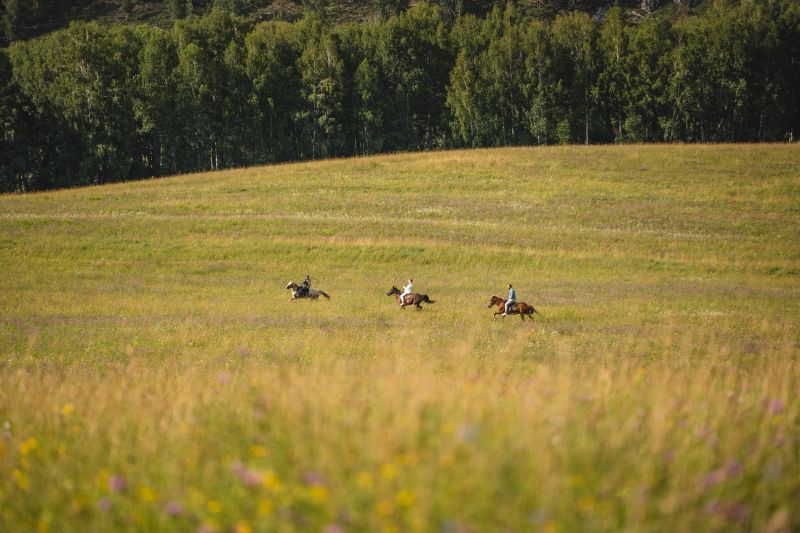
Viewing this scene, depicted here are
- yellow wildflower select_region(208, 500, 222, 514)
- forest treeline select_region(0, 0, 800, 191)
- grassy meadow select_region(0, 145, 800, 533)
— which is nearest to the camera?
yellow wildflower select_region(208, 500, 222, 514)

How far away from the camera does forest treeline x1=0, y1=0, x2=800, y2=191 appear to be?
3600 inches

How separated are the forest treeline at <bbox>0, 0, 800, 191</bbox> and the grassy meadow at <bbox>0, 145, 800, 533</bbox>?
96.1 ft

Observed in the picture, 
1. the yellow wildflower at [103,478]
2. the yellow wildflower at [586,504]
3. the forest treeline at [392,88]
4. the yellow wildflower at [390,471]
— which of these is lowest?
the yellow wildflower at [103,478]

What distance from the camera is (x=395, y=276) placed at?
3809cm

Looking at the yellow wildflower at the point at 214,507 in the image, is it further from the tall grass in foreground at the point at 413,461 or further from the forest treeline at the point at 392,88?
the forest treeline at the point at 392,88

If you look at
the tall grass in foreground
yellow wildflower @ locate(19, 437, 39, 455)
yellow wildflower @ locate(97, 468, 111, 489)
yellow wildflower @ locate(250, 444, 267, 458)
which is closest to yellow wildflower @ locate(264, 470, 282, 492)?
the tall grass in foreground

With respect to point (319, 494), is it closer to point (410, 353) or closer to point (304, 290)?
point (410, 353)

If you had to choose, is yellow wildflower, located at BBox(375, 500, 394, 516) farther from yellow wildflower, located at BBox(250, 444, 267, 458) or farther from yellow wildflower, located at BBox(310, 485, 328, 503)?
yellow wildflower, located at BBox(250, 444, 267, 458)

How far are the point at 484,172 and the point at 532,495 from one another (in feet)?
209

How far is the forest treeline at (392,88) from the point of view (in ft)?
300

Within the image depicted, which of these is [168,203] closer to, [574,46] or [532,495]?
[532,495]

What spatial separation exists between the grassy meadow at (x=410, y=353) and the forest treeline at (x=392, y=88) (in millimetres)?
29291

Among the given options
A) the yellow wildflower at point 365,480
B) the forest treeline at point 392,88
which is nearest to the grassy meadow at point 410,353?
the yellow wildflower at point 365,480

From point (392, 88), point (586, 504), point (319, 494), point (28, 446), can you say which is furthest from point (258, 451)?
point (392, 88)
